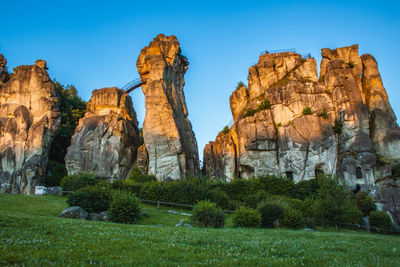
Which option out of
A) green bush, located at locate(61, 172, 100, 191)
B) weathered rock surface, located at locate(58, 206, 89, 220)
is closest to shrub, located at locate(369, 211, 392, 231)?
weathered rock surface, located at locate(58, 206, 89, 220)

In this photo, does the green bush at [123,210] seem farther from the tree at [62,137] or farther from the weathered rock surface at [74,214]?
the tree at [62,137]

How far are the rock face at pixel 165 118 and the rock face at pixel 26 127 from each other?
17061mm

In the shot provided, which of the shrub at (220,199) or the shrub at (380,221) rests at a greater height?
the shrub at (220,199)

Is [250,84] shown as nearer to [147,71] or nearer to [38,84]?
[147,71]

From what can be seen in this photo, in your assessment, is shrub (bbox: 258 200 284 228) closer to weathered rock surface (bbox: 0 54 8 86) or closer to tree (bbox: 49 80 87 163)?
tree (bbox: 49 80 87 163)

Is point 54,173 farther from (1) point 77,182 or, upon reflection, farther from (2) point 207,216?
(2) point 207,216

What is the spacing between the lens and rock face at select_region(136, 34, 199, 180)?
47.5m

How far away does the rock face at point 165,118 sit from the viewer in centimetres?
4750

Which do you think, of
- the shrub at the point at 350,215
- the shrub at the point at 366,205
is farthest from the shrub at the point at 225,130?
the shrub at the point at 350,215

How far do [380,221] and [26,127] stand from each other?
2142 inches

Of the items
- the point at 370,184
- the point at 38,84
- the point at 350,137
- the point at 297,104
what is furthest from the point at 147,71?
the point at 370,184

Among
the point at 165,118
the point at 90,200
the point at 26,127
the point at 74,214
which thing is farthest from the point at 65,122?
the point at 74,214

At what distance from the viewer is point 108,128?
5144 cm

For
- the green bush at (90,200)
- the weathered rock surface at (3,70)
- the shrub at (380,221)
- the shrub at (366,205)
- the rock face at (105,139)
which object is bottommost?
the shrub at (380,221)
